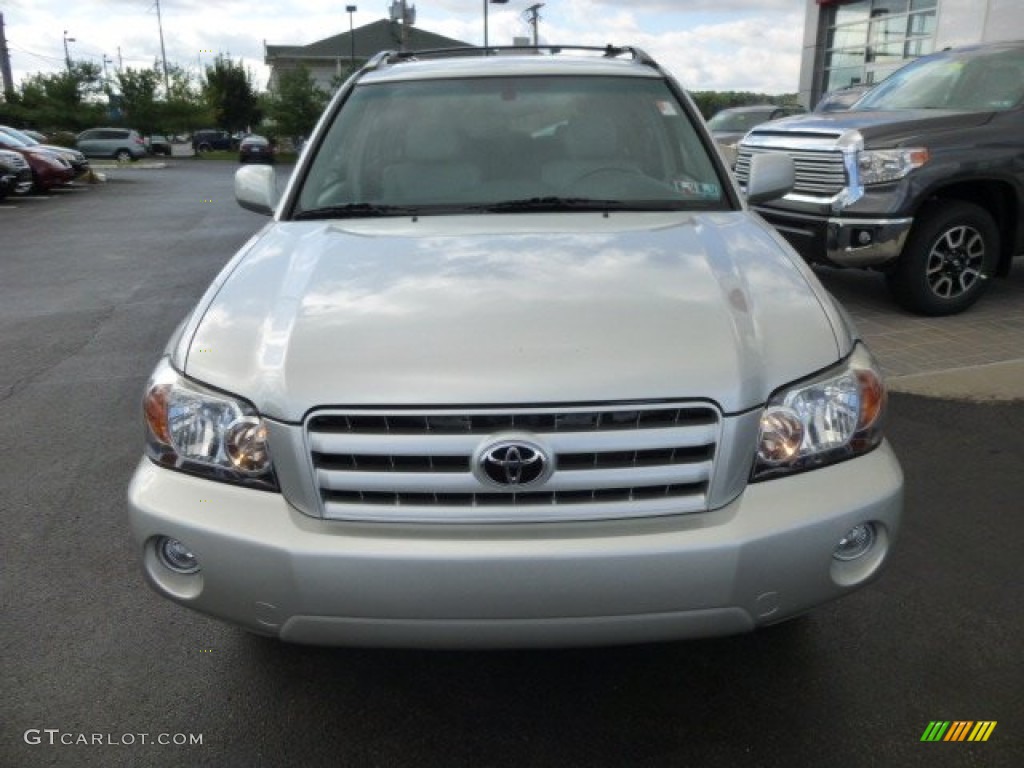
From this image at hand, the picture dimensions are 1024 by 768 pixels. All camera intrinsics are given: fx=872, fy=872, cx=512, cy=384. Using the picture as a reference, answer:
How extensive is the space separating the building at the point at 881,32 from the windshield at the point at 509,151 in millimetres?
15684

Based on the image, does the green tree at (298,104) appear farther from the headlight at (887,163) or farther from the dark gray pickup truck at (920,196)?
the headlight at (887,163)

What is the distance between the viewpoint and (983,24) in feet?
59.8

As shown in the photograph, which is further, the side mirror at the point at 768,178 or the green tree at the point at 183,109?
the green tree at the point at 183,109

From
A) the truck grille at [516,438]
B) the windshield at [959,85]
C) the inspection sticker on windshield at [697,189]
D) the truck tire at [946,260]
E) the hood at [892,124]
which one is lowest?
the truck tire at [946,260]

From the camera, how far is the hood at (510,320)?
6.41 feet

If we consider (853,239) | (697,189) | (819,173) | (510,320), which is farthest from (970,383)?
(510,320)

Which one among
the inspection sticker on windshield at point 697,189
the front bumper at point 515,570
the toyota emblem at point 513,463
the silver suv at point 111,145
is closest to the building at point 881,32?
the inspection sticker on windshield at point 697,189

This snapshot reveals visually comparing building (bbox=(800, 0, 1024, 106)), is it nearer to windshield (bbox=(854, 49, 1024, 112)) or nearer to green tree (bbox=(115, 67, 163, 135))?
windshield (bbox=(854, 49, 1024, 112))

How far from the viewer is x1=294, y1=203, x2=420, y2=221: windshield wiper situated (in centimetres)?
307

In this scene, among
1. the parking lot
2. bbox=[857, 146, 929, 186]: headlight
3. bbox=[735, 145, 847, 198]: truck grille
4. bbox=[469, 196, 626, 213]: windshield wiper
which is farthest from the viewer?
bbox=[735, 145, 847, 198]: truck grille

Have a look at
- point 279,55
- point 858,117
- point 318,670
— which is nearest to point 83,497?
point 318,670

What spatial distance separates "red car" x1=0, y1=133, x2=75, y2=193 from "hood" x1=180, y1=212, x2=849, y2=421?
1994cm

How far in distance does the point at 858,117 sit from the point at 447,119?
4.50 m

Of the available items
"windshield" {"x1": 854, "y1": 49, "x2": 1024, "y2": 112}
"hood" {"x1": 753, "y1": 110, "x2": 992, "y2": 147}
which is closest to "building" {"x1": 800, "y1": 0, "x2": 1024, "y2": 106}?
"windshield" {"x1": 854, "y1": 49, "x2": 1024, "y2": 112}
